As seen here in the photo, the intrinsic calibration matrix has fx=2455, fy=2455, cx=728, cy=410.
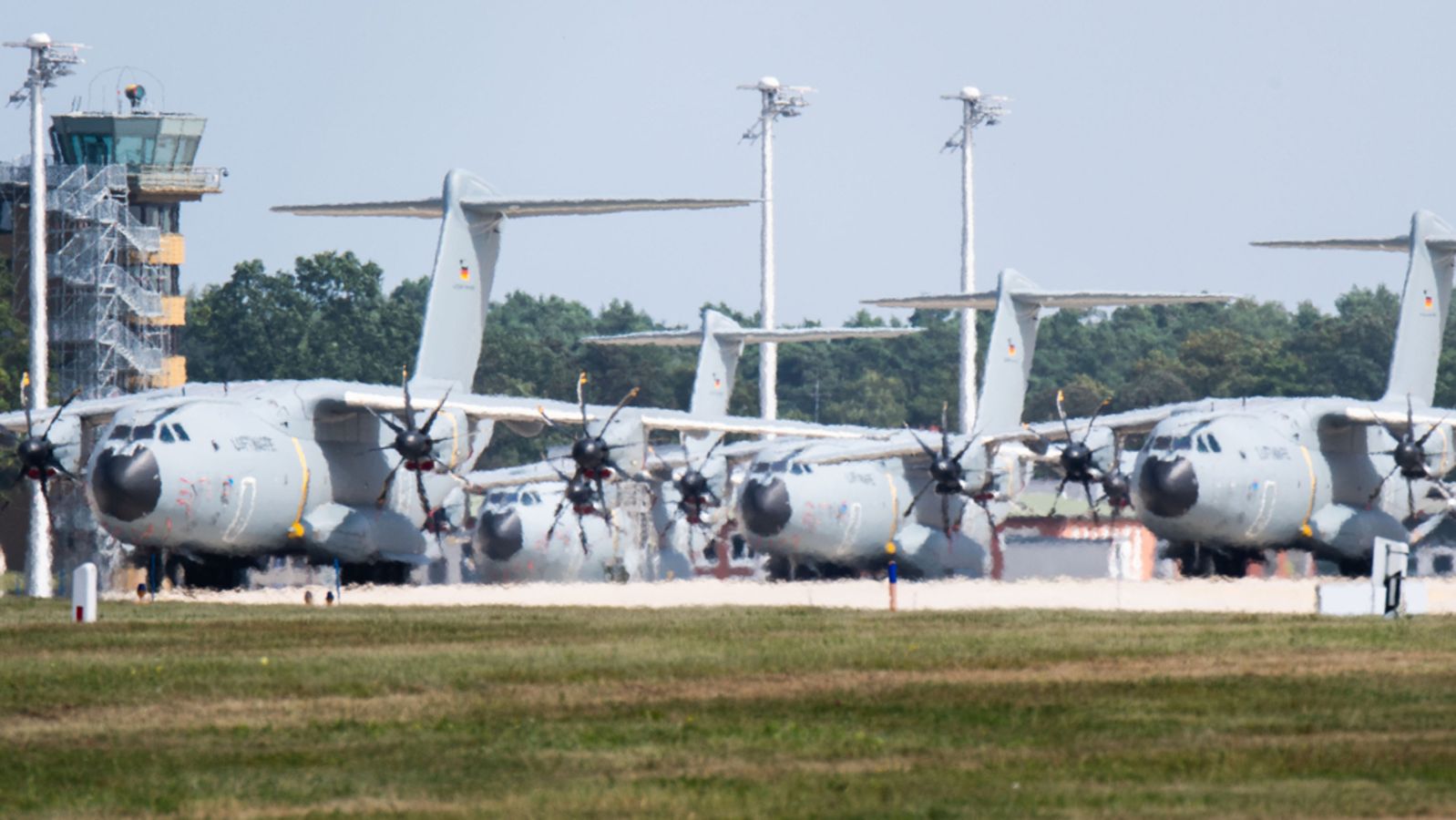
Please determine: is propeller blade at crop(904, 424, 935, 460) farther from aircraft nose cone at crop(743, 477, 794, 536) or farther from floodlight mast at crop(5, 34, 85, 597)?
floodlight mast at crop(5, 34, 85, 597)

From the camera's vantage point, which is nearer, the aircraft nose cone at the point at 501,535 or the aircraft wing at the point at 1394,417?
the aircraft wing at the point at 1394,417

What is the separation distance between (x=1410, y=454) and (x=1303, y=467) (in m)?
2.14

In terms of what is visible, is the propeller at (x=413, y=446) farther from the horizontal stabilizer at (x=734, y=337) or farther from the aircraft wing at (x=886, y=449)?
the horizontal stabilizer at (x=734, y=337)

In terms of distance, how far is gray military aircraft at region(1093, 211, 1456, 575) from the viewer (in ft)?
160

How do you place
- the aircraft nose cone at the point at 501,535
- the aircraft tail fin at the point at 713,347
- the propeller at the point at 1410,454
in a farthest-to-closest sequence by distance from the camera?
1. the aircraft tail fin at the point at 713,347
2. the aircraft nose cone at the point at 501,535
3. the propeller at the point at 1410,454

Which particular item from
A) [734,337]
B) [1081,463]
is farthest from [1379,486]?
[734,337]

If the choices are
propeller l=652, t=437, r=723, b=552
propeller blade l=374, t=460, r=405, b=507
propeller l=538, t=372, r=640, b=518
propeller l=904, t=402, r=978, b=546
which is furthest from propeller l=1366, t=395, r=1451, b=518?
→ propeller blade l=374, t=460, r=405, b=507

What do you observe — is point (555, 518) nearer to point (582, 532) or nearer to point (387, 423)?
point (582, 532)

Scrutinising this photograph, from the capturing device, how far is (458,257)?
52625 millimetres

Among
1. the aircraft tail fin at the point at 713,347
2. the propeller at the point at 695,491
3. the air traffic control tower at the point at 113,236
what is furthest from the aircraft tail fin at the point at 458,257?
the air traffic control tower at the point at 113,236

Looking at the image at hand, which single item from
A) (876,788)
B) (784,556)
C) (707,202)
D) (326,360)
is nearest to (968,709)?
(876,788)

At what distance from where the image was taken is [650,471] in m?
60.8

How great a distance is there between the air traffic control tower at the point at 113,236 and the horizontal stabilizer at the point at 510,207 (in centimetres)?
2958

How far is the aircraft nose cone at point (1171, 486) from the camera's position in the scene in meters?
48.2
